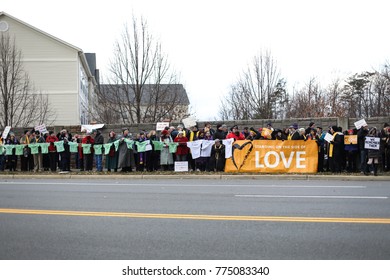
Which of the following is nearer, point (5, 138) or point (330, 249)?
point (330, 249)

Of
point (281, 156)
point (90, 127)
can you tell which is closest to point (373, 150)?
point (281, 156)

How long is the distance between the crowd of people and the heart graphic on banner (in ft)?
1.31

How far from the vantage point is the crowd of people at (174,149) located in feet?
54.2

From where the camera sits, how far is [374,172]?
15.7 meters

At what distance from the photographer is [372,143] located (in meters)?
15.7

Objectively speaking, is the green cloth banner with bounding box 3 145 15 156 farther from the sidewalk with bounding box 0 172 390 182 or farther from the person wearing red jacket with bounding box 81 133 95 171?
the person wearing red jacket with bounding box 81 133 95 171

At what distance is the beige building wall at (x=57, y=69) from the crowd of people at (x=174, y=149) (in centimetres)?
2595

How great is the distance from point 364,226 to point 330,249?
5.23ft

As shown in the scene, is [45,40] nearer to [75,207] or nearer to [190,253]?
[75,207]

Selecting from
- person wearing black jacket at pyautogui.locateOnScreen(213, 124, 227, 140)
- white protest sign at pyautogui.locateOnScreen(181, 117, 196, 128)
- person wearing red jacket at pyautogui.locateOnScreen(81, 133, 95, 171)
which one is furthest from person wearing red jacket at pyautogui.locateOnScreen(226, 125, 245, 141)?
person wearing red jacket at pyautogui.locateOnScreen(81, 133, 95, 171)

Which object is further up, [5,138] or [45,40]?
[45,40]

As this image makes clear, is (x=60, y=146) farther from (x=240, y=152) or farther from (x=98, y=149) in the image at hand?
(x=240, y=152)

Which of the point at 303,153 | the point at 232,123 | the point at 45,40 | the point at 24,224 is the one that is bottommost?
the point at 24,224

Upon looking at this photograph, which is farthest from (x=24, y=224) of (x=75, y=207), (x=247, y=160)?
(x=247, y=160)
